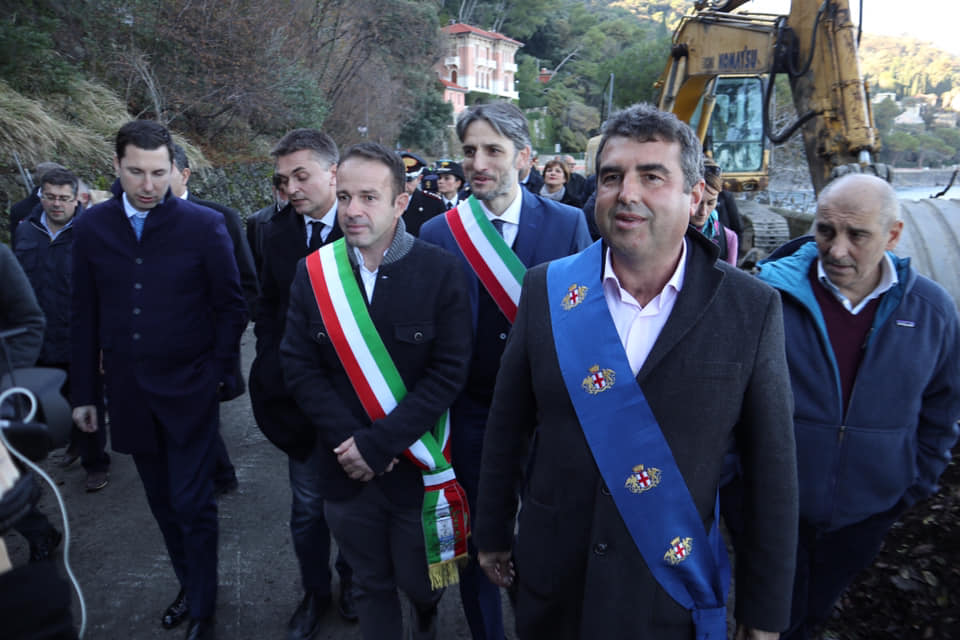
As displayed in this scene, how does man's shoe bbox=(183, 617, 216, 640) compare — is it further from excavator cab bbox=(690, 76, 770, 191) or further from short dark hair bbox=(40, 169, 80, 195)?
excavator cab bbox=(690, 76, 770, 191)

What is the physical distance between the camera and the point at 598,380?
61.5 inches

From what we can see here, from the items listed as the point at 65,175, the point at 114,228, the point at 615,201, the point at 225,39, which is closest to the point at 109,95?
the point at 225,39

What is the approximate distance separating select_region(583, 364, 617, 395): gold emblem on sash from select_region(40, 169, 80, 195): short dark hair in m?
4.09

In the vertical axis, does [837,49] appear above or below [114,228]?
above

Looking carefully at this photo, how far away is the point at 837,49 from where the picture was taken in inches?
219

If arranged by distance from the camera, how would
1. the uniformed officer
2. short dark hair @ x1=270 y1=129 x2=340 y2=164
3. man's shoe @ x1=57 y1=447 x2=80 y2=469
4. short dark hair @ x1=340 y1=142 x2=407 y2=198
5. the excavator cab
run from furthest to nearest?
the excavator cab → the uniformed officer → man's shoe @ x1=57 y1=447 x2=80 y2=469 → short dark hair @ x1=270 y1=129 x2=340 y2=164 → short dark hair @ x1=340 y1=142 x2=407 y2=198

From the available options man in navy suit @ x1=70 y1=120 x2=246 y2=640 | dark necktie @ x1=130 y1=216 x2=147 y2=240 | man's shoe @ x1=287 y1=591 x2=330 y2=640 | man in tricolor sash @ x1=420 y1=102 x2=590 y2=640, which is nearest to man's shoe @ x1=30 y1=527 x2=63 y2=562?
man in navy suit @ x1=70 y1=120 x2=246 y2=640

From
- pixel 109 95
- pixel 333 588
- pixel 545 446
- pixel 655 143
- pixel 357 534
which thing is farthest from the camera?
pixel 109 95

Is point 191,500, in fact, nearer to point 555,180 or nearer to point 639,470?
point 639,470

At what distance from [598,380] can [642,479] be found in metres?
0.27

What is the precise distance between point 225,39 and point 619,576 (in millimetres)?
15063

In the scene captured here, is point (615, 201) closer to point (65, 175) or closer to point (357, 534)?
point (357, 534)

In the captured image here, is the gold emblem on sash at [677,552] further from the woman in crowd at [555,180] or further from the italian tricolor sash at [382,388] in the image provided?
the woman in crowd at [555,180]

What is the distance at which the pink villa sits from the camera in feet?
198
